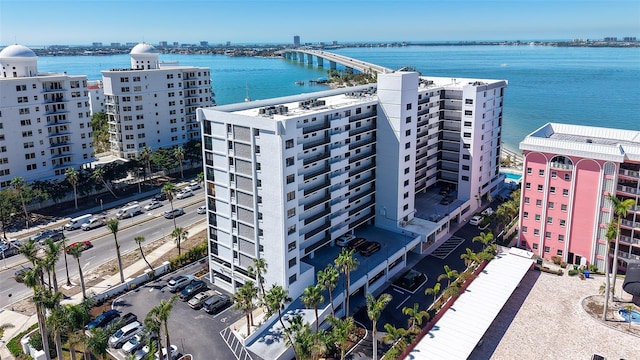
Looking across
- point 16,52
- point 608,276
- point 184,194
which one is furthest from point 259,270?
point 16,52

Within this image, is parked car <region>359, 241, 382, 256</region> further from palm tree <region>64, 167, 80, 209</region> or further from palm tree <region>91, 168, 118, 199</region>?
palm tree <region>91, 168, 118, 199</region>

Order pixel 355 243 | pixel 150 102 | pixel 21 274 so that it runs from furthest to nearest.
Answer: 1. pixel 150 102
2. pixel 355 243
3. pixel 21 274

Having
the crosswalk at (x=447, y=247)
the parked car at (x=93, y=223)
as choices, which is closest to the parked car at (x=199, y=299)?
the crosswalk at (x=447, y=247)

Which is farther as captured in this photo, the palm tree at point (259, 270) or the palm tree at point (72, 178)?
the palm tree at point (72, 178)

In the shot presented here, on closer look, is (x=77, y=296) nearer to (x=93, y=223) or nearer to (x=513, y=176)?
(x=93, y=223)

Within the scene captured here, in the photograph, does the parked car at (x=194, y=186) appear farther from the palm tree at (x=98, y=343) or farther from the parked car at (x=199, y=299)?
the palm tree at (x=98, y=343)

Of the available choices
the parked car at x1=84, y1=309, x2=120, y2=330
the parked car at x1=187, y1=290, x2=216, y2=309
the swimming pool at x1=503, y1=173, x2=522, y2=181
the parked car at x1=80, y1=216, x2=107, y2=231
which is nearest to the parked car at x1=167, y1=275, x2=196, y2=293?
the parked car at x1=187, y1=290, x2=216, y2=309
